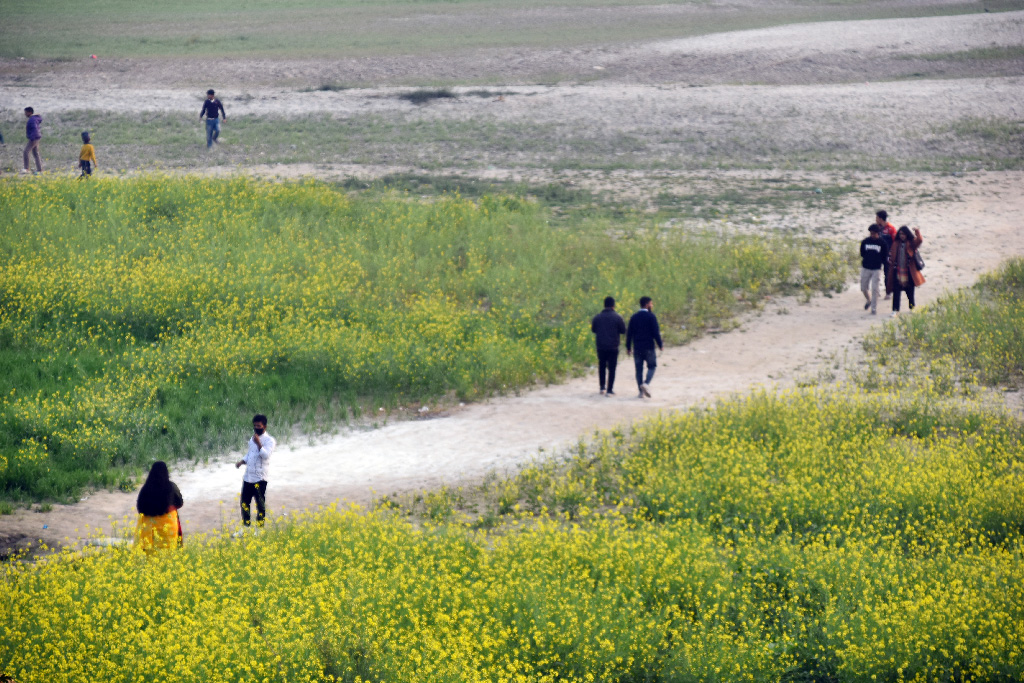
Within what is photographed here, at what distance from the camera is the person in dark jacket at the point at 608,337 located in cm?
1412

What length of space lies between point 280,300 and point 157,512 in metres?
8.13

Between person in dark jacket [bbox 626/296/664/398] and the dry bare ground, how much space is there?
42 cm

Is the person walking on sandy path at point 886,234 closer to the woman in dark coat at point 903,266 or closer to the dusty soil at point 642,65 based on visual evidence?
the woman in dark coat at point 903,266

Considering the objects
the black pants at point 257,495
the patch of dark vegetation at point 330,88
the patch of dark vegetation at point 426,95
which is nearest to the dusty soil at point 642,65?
the patch of dark vegetation at point 330,88

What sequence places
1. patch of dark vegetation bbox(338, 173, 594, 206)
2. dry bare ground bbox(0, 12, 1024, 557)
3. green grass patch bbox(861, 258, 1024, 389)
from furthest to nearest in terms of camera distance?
patch of dark vegetation bbox(338, 173, 594, 206), green grass patch bbox(861, 258, 1024, 389), dry bare ground bbox(0, 12, 1024, 557)

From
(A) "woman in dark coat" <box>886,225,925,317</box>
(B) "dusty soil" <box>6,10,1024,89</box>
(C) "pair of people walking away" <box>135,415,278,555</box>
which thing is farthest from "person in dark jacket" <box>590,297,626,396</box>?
(B) "dusty soil" <box>6,10,1024,89</box>

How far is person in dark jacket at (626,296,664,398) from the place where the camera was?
14141 millimetres

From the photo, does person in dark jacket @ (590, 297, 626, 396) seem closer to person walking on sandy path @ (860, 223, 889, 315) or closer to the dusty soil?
person walking on sandy path @ (860, 223, 889, 315)

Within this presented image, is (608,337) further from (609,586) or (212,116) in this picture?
(212,116)

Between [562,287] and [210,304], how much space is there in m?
6.30

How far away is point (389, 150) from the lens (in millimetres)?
29719

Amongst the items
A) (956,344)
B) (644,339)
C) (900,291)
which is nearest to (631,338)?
(644,339)

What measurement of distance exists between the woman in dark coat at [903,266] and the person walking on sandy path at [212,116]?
20.5 meters

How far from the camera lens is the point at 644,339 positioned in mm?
14195
